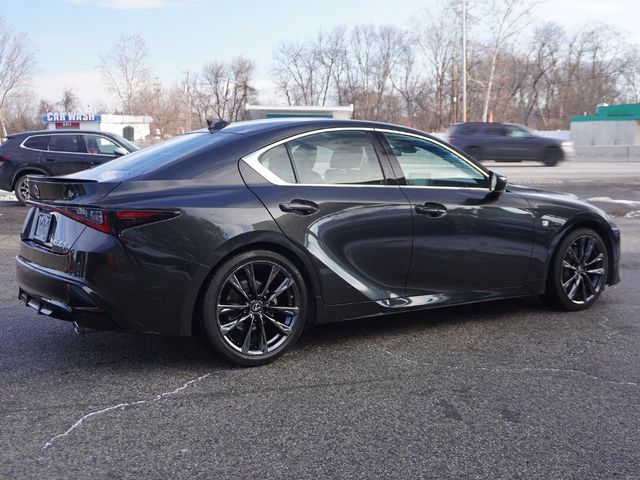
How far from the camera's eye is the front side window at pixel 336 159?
461 centimetres

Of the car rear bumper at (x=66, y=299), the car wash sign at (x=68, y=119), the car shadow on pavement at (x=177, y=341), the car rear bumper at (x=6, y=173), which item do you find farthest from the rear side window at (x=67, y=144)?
the car wash sign at (x=68, y=119)

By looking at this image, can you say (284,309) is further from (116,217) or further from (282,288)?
(116,217)

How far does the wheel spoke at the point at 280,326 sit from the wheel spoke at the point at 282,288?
0.11 m

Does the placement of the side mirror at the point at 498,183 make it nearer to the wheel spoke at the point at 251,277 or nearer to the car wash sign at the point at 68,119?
the wheel spoke at the point at 251,277

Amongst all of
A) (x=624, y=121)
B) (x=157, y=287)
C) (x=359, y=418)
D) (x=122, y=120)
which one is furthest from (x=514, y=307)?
(x=122, y=120)

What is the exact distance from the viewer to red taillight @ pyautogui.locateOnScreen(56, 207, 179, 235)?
12.8 ft

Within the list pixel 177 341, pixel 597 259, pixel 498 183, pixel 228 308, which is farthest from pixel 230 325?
pixel 597 259

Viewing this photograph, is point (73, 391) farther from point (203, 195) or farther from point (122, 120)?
point (122, 120)

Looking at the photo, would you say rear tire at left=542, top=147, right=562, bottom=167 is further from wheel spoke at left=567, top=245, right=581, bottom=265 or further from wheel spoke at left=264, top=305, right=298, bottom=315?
wheel spoke at left=264, top=305, right=298, bottom=315

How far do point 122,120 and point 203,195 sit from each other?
238ft

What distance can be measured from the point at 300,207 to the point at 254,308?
70 centimetres

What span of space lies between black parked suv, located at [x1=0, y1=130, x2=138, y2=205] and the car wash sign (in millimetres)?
67054

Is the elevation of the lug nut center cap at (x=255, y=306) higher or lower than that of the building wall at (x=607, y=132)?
lower

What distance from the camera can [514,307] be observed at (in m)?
5.91
